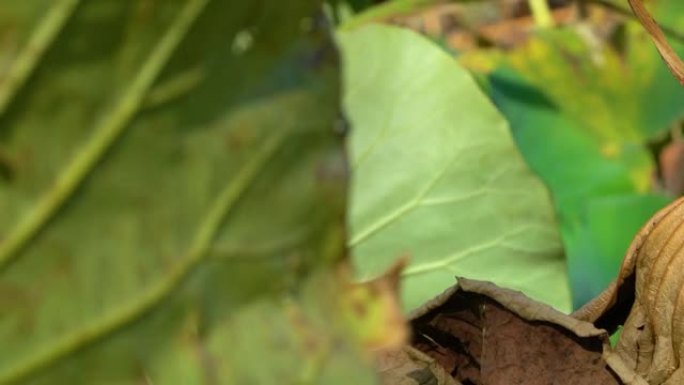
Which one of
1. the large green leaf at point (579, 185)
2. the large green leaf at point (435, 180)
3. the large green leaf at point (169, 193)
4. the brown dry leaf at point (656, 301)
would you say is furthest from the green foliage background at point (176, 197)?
the large green leaf at point (579, 185)

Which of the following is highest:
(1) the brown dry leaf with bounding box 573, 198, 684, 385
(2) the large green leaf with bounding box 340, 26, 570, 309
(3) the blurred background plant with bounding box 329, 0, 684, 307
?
(1) the brown dry leaf with bounding box 573, 198, 684, 385

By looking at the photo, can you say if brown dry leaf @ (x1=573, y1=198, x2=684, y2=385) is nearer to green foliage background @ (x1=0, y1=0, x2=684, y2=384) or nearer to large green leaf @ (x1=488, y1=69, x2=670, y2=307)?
green foliage background @ (x1=0, y1=0, x2=684, y2=384)

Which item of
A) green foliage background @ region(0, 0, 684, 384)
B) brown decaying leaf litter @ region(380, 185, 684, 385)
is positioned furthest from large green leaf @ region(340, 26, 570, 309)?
green foliage background @ region(0, 0, 684, 384)

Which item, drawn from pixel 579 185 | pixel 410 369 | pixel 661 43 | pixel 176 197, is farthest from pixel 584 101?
pixel 176 197

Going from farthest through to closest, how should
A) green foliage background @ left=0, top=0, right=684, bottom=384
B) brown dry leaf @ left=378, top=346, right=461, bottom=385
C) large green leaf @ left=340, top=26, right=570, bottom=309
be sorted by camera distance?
1. large green leaf @ left=340, top=26, right=570, bottom=309
2. brown dry leaf @ left=378, top=346, right=461, bottom=385
3. green foliage background @ left=0, top=0, right=684, bottom=384

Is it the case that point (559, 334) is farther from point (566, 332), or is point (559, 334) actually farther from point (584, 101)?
point (584, 101)

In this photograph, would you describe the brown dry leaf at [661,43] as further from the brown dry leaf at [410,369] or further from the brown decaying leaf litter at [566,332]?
the brown dry leaf at [410,369]
